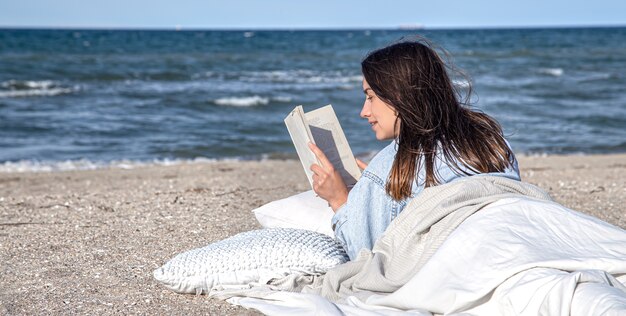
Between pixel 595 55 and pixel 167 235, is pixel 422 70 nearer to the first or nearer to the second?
pixel 167 235

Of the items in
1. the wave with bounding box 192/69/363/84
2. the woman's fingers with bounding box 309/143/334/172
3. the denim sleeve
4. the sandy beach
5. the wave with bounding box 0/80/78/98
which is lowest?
the wave with bounding box 192/69/363/84

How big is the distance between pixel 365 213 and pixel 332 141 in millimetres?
489

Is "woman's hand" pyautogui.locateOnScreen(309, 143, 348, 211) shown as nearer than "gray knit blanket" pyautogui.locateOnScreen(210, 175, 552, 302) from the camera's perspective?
No

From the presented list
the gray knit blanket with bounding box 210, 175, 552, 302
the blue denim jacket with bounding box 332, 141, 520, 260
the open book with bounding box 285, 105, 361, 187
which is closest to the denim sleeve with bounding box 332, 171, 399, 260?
the blue denim jacket with bounding box 332, 141, 520, 260

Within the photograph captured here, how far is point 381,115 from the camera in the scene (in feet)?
13.4

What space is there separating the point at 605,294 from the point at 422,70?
134 cm

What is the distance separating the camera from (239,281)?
4.34m

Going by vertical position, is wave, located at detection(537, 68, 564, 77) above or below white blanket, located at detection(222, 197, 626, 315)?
below

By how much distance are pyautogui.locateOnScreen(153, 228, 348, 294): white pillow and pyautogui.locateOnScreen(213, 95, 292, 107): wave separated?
1156 cm

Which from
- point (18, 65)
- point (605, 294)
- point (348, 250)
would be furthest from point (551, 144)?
point (18, 65)

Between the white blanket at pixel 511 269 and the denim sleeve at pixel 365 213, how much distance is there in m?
0.45

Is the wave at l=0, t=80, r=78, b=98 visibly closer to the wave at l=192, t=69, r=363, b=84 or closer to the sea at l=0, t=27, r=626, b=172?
the sea at l=0, t=27, r=626, b=172

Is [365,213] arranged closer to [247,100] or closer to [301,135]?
[301,135]

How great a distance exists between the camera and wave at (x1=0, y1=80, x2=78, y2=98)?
17.3 m
